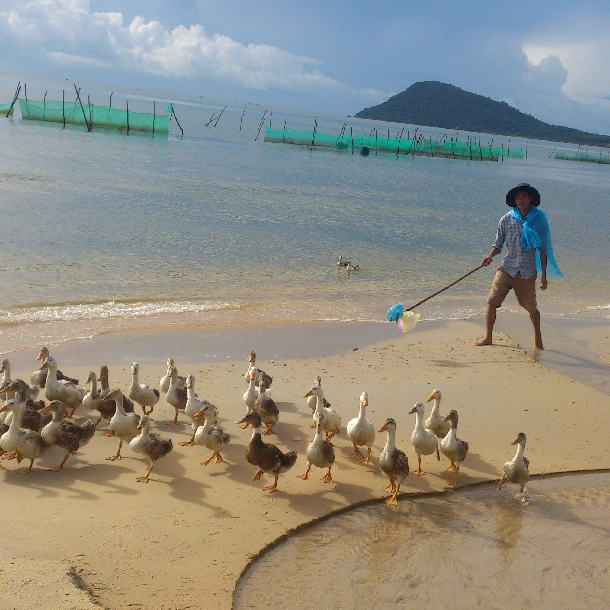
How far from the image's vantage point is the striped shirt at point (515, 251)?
1027 centimetres

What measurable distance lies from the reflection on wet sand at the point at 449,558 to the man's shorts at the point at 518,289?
4806mm

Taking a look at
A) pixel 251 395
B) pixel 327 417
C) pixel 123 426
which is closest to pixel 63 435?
pixel 123 426

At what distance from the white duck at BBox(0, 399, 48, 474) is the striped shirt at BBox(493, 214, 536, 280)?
7.14 m

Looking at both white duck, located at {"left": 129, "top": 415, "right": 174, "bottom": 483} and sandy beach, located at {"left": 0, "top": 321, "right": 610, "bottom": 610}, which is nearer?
sandy beach, located at {"left": 0, "top": 321, "right": 610, "bottom": 610}

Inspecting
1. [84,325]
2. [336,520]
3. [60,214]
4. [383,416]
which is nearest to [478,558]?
[336,520]

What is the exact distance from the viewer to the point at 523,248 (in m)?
10.2

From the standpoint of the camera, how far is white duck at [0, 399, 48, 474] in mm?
6098

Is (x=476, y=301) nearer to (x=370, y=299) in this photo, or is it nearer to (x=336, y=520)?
(x=370, y=299)

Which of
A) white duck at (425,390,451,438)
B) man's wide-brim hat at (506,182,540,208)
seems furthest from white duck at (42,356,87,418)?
man's wide-brim hat at (506,182,540,208)

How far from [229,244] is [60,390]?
1249 centimetres

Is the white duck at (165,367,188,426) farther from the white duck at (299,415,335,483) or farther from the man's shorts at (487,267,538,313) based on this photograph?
the man's shorts at (487,267,538,313)

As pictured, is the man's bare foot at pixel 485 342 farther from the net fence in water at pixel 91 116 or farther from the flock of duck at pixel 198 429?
the net fence in water at pixel 91 116

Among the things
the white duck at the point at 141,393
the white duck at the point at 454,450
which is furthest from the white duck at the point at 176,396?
the white duck at the point at 454,450

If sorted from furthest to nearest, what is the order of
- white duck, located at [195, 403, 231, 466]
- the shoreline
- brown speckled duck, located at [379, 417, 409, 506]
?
1. the shoreline
2. white duck, located at [195, 403, 231, 466]
3. brown speckled duck, located at [379, 417, 409, 506]
